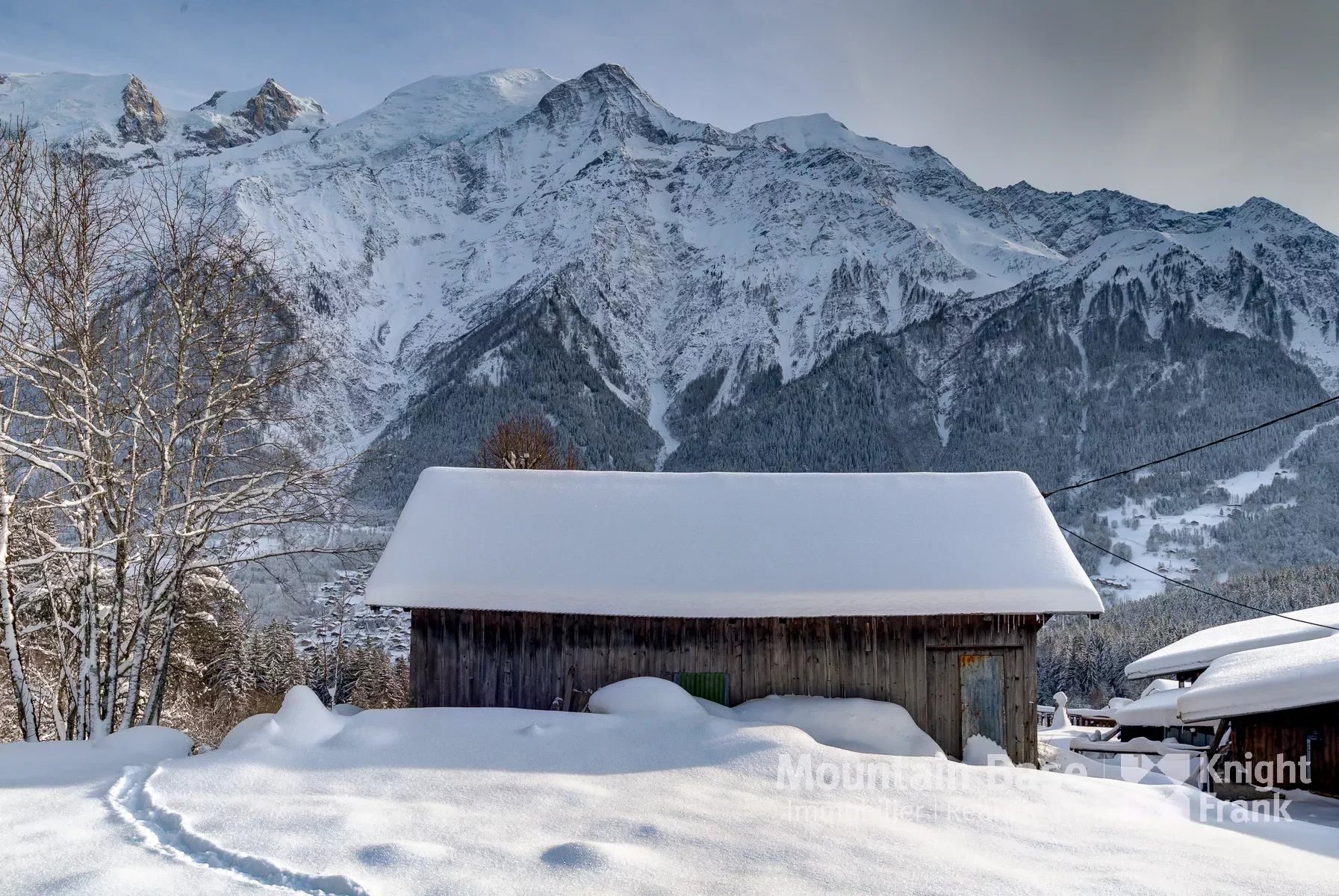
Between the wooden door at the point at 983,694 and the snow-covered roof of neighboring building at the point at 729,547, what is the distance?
3.42ft

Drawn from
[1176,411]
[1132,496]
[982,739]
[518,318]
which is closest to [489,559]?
[982,739]

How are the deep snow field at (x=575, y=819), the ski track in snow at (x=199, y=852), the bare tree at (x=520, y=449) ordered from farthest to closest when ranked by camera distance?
the bare tree at (x=520, y=449) < the deep snow field at (x=575, y=819) < the ski track in snow at (x=199, y=852)

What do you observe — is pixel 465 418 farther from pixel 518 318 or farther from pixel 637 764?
pixel 637 764

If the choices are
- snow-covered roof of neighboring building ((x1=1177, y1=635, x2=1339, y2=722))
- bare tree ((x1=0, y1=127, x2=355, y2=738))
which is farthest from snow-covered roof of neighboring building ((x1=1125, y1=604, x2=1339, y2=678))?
bare tree ((x1=0, y1=127, x2=355, y2=738))

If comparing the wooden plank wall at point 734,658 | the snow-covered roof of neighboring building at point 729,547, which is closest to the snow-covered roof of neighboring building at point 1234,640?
the snow-covered roof of neighboring building at point 729,547

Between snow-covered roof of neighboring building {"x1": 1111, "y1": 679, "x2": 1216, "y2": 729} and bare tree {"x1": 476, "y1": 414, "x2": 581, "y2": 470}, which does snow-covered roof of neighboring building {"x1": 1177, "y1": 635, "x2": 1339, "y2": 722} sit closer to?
snow-covered roof of neighboring building {"x1": 1111, "y1": 679, "x2": 1216, "y2": 729}

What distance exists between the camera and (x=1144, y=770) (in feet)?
48.1

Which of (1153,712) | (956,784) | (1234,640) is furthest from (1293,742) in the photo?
(1234,640)

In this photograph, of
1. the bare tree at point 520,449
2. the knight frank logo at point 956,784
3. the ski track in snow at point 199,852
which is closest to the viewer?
the ski track in snow at point 199,852

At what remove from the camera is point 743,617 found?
41.7 feet

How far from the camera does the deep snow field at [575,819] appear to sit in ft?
17.7

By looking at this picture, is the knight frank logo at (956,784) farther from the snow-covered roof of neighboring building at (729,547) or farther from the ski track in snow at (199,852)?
the ski track in snow at (199,852)

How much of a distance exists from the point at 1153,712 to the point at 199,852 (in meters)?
21.8

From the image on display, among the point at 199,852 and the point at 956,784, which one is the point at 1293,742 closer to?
the point at 956,784
